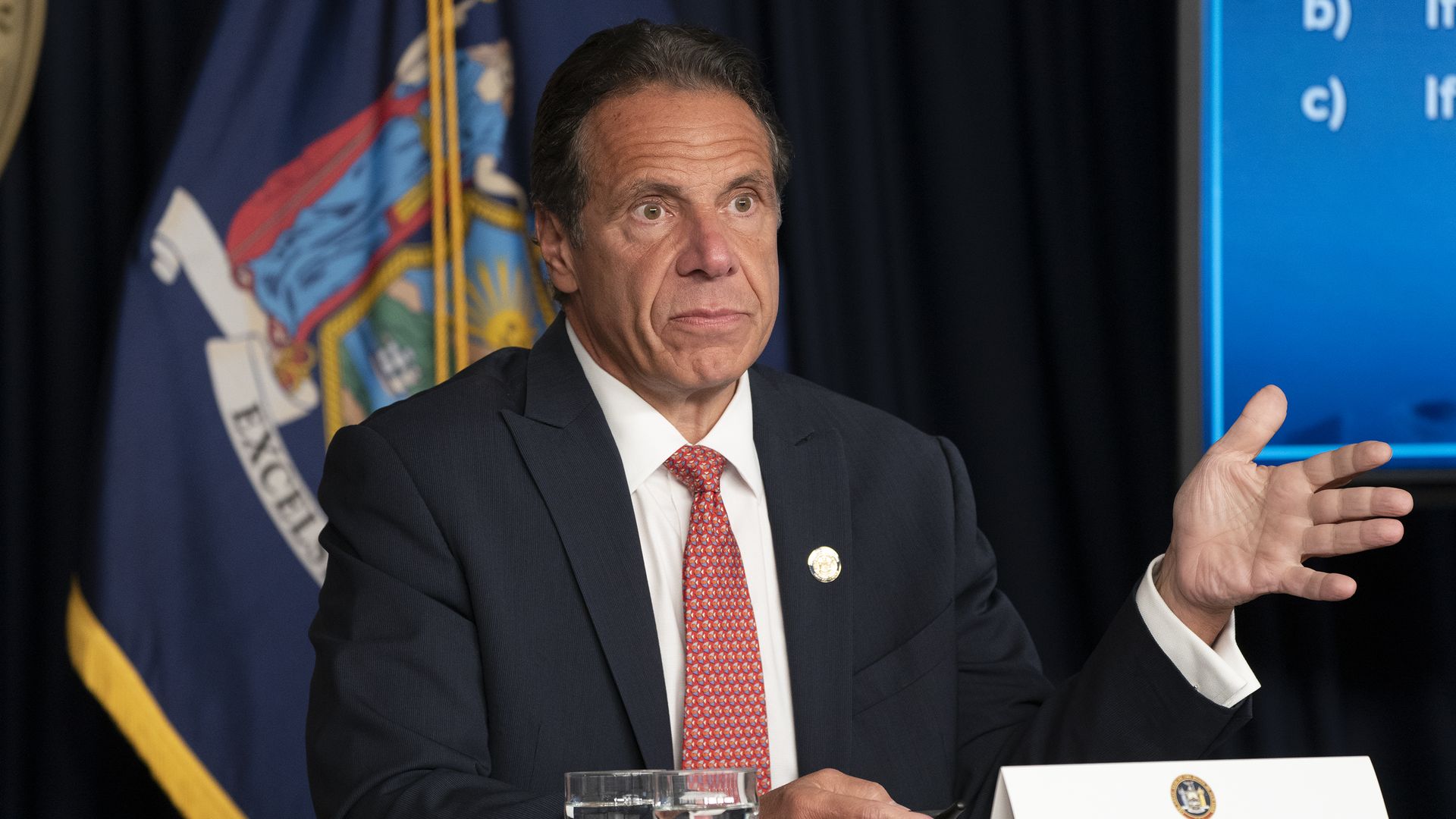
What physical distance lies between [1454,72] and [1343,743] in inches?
50.6

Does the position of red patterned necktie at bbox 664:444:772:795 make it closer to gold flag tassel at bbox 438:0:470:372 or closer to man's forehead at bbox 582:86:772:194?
man's forehead at bbox 582:86:772:194

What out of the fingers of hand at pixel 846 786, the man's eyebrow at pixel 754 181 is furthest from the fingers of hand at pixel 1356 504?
the man's eyebrow at pixel 754 181

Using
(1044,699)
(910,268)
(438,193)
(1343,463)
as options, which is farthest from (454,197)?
(1343,463)

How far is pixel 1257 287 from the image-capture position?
249 cm

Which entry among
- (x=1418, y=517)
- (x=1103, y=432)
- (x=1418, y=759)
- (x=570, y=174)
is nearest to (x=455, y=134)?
(x=570, y=174)

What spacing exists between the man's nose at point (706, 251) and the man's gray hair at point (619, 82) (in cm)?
16

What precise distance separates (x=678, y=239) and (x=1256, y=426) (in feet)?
2.37

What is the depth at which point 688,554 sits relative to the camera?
5.71 feet

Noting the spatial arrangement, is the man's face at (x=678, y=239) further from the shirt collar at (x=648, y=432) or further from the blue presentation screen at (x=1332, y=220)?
the blue presentation screen at (x=1332, y=220)

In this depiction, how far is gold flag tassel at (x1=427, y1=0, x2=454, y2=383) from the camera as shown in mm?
2885

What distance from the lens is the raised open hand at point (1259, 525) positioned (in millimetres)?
1430

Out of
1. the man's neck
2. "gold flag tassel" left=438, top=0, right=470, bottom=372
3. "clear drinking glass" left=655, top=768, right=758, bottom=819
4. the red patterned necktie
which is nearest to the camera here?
"clear drinking glass" left=655, top=768, right=758, bottom=819

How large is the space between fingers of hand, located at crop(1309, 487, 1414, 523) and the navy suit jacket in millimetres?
221

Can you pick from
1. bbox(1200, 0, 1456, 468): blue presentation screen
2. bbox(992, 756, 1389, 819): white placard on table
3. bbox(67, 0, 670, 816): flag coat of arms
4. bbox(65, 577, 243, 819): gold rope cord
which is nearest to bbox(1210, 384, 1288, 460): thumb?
bbox(992, 756, 1389, 819): white placard on table
